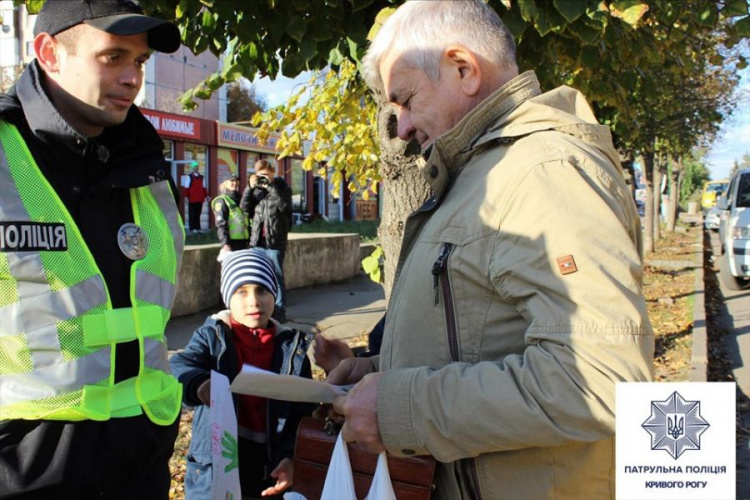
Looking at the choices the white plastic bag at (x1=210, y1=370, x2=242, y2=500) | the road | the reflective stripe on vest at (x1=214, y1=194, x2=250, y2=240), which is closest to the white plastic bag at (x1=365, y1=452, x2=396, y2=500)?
the white plastic bag at (x1=210, y1=370, x2=242, y2=500)

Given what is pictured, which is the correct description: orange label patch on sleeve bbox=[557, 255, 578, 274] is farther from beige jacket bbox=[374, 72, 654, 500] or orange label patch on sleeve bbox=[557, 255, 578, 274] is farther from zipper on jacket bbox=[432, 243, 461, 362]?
zipper on jacket bbox=[432, 243, 461, 362]

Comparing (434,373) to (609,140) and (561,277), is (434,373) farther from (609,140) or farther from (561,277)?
(609,140)

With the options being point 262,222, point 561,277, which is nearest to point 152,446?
point 561,277

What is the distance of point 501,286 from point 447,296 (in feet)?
0.44

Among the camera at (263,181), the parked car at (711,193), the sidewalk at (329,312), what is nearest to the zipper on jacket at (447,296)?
the sidewalk at (329,312)

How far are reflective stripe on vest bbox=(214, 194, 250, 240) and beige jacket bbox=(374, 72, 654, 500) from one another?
776 centimetres

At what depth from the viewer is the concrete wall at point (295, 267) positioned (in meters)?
8.40

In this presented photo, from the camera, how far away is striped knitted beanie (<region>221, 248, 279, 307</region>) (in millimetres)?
3049

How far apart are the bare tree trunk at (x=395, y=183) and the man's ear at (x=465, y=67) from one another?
2009mm

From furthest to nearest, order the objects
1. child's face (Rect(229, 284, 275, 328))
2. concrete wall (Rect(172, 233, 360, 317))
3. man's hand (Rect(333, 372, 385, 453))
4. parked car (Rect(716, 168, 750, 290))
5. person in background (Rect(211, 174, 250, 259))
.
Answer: parked car (Rect(716, 168, 750, 290)) → person in background (Rect(211, 174, 250, 259)) → concrete wall (Rect(172, 233, 360, 317)) → child's face (Rect(229, 284, 275, 328)) → man's hand (Rect(333, 372, 385, 453))

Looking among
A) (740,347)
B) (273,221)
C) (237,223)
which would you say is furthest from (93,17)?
(740,347)

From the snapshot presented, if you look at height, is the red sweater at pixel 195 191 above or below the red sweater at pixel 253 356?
above

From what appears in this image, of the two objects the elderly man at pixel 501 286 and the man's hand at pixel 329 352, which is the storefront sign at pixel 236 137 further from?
the elderly man at pixel 501 286

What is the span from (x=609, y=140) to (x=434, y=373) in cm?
70
